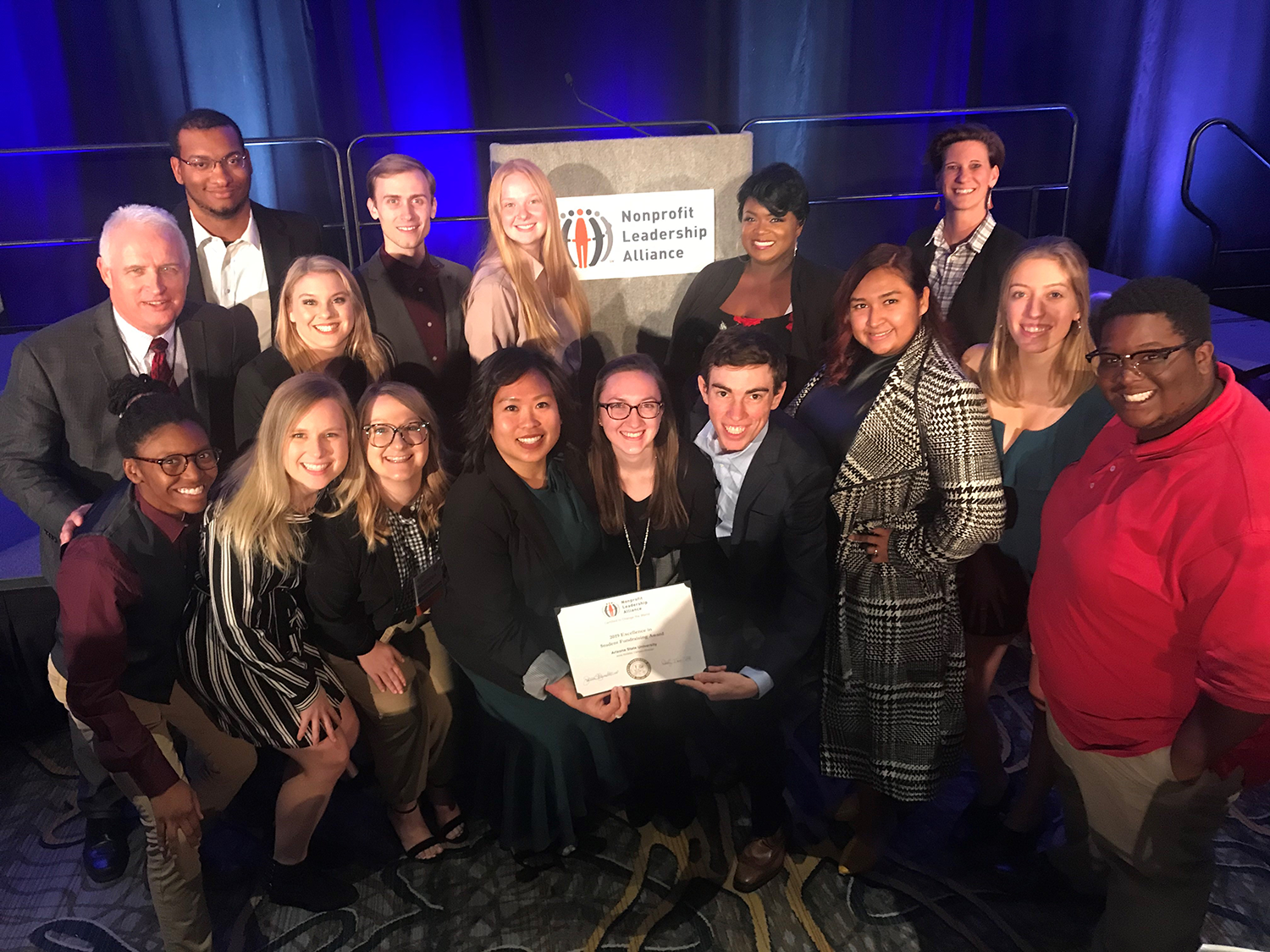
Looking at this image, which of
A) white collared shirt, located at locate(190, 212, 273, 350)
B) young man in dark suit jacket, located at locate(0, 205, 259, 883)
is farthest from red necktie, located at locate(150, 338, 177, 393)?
white collared shirt, located at locate(190, 212, 273, 350)

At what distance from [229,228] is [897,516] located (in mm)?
2419

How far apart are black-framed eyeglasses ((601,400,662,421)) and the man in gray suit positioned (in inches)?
33.1

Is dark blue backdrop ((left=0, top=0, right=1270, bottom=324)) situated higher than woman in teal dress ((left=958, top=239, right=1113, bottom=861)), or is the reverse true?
dark blue backdrop ((left=0, top=0, right=1270, bottom=324))

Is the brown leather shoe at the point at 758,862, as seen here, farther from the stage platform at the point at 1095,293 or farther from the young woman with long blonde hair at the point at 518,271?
→ the stage platform at the point at 1095,293

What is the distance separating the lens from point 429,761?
9.03 ft

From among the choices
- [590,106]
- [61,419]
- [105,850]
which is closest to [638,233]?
[61,419]

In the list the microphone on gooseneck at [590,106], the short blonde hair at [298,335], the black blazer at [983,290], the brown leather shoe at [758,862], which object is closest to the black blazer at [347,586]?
the short blonde hair at [298,335]

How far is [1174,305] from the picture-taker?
1707 millimetres

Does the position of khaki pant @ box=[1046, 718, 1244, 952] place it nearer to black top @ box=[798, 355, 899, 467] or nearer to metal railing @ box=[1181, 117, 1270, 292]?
black top @ box=[798, 355, 899, 467]

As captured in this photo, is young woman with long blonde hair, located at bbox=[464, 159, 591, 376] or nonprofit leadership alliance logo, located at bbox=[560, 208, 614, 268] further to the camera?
nonprofit leadership alliance logo, located at bbox=[560, 208, 614, 268]

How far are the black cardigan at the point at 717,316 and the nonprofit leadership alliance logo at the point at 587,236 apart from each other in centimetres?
38

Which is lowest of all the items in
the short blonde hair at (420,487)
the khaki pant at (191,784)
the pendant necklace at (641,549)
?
the khaki pant at (191,784)

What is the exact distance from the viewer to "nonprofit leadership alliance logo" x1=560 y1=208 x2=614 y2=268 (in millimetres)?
3445

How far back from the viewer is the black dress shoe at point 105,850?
2.67 m
